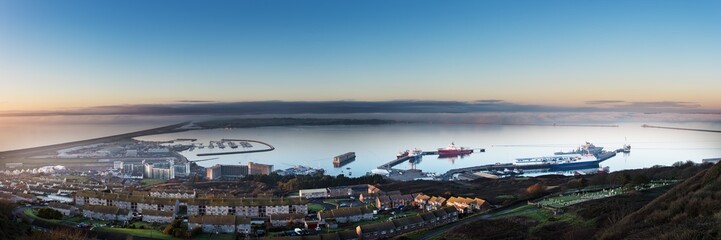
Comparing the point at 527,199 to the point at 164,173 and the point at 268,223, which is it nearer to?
the point at 268,223

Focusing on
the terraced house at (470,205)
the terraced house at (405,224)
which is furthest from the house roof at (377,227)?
the terraced house at (470,205)

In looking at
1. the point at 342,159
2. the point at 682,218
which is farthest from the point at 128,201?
the point at 342,159

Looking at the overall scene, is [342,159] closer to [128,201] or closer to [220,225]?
[128,201]

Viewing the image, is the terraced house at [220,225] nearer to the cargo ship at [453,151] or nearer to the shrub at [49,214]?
the shrub at [49,214]

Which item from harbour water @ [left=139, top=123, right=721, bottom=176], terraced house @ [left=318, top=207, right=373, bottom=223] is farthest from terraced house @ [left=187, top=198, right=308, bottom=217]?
harbour water @ [left=139, top=123, right=721, bottom=176]

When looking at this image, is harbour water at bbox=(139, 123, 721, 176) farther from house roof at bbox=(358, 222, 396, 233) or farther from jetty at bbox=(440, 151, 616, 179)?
house roof at bbox=(358, 222, 396, 233)
